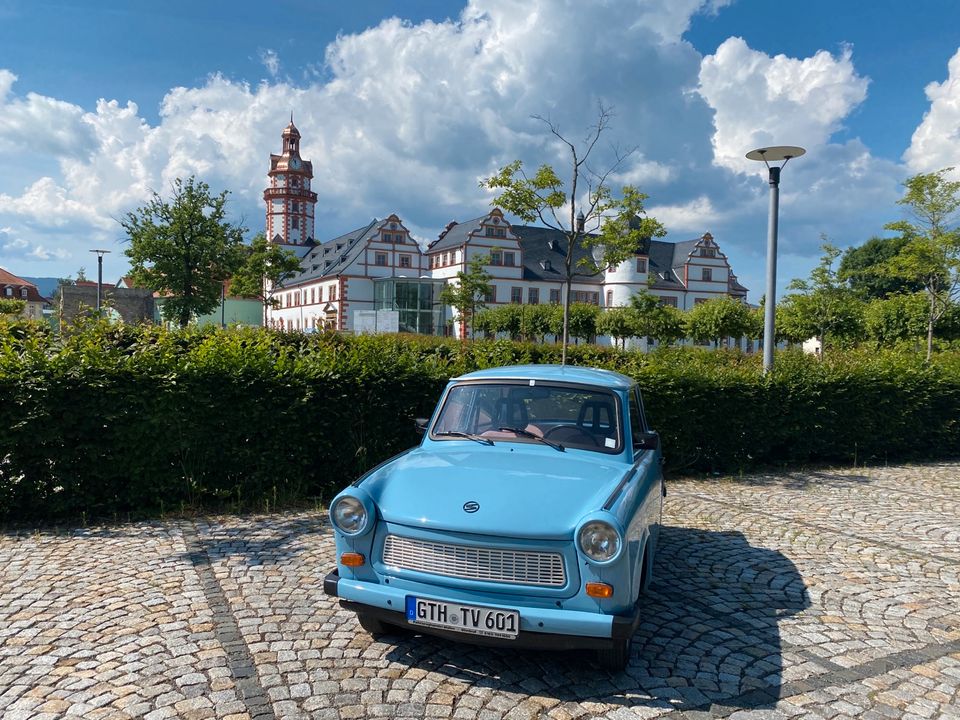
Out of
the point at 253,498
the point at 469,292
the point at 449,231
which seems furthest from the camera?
the point at 449,231

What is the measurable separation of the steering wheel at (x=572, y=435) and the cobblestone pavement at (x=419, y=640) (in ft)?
4.28

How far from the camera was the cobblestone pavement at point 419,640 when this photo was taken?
12.5ft

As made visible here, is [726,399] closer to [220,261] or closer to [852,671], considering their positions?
[852,671]

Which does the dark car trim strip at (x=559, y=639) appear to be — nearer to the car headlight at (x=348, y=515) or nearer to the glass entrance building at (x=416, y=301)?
the car headlight at (x=348, y=515)

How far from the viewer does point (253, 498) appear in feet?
26.6

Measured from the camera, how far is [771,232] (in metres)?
12.2

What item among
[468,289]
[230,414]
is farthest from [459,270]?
[230,414]

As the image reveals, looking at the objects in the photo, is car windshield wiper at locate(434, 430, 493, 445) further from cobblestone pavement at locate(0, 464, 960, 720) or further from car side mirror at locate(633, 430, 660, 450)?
cobblestone pavement at locate(0, 464, 960, 720)

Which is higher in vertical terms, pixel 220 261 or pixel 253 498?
pixel 220 261

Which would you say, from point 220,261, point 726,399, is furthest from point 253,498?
point 220,261

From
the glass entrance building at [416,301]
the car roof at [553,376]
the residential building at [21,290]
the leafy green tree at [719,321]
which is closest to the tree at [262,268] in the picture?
the glass entrance building at [416,301]

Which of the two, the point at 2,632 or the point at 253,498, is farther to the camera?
the point at 253,498

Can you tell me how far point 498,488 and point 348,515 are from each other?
0.90 meters

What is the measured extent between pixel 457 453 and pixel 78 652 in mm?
2572
